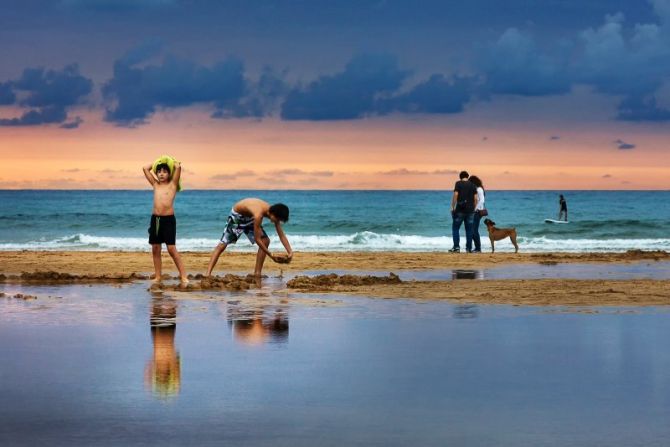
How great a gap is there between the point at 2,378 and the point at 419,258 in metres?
17.1

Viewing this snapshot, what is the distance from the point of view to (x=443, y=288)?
16.3 meters

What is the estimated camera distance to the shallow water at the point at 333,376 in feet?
21.4

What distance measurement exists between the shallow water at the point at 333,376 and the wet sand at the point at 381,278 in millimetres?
1737

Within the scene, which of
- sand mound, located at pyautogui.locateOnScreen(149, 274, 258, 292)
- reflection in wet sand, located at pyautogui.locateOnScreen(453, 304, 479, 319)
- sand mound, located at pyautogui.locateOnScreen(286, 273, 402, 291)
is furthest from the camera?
sand mound, located at pyautogui.locateOnScreen(286, 273, 402, 291)

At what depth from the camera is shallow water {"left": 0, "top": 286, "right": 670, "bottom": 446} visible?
6.52m

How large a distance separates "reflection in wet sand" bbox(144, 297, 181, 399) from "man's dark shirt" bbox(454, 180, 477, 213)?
47.1ft

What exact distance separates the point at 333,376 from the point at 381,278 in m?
9.39

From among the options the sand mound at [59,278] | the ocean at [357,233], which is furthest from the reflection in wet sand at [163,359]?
the ocean at [357,233]

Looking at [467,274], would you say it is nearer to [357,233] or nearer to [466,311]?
[466,311]

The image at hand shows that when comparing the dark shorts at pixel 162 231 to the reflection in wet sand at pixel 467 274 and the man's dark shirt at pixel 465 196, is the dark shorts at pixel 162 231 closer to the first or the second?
the reflection in wet sand at pixel 467 274

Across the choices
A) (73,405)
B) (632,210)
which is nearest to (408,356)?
(73,405)

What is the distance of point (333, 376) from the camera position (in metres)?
8.38

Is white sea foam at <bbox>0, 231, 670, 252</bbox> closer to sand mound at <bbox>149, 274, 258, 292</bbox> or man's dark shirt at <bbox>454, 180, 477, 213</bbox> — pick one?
man's dark shirt at <bbox>454, 180, 477, 213</bbox>

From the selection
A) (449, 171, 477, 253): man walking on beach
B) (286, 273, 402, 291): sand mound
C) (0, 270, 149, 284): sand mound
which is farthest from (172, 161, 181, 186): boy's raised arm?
(449, 171, 477, 253): man walking on beach
